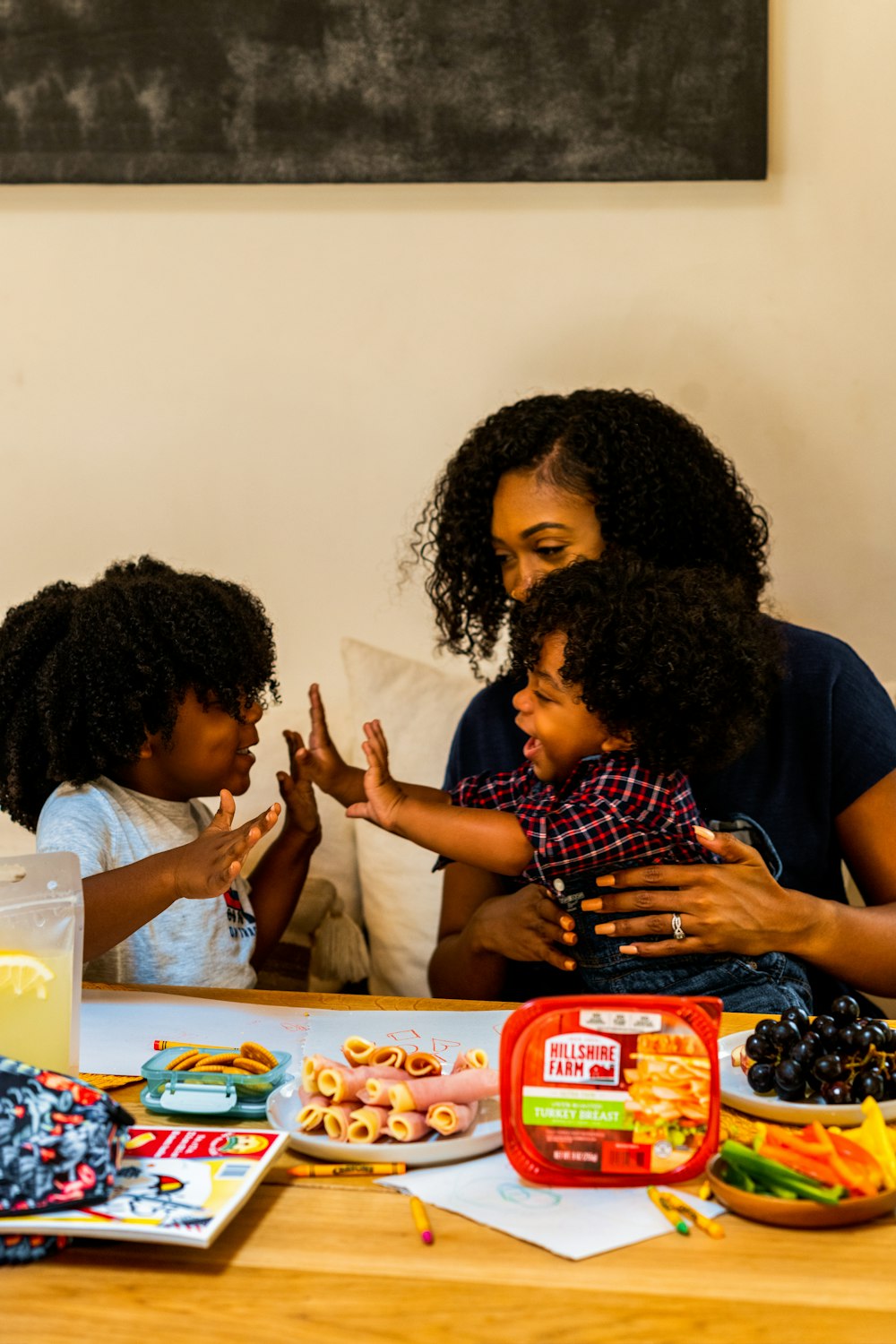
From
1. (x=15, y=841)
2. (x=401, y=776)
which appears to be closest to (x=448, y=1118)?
(x=401, y=776)

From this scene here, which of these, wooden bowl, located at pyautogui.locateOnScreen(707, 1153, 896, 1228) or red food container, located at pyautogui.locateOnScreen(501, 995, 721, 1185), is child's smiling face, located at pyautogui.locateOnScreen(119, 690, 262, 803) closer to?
red food container, located at pyautogui.locateOnScreen(501, 995, 721, 1185)

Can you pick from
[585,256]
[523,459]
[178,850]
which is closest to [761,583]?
[523,459]

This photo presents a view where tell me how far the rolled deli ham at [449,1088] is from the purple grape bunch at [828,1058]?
0.19 m

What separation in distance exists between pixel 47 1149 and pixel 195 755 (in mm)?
808

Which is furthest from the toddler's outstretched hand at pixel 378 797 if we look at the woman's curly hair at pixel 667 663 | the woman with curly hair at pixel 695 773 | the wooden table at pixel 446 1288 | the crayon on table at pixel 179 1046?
the wooden table at pixel 446 1288

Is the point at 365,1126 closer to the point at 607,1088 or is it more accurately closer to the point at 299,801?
the point at 607,1088

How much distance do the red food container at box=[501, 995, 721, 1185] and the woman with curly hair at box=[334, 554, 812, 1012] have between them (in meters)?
0.47

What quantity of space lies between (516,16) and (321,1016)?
5.45 feet

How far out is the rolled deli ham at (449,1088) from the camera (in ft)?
2.85

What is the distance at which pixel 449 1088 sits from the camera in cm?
88

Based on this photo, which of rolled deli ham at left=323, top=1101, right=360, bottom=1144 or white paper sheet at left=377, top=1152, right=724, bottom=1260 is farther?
rolled deli ham at left=323, top=1101, right=360, bottom=1144

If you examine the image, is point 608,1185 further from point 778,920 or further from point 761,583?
point 761,583

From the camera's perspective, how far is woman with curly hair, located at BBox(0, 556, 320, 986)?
1462 mm

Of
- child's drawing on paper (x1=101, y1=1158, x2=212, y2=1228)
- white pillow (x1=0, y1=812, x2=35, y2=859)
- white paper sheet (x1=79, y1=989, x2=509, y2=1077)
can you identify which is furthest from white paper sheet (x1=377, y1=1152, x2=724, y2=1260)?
white pillow (x1=0, y1=812, x2=35, y2=859)
